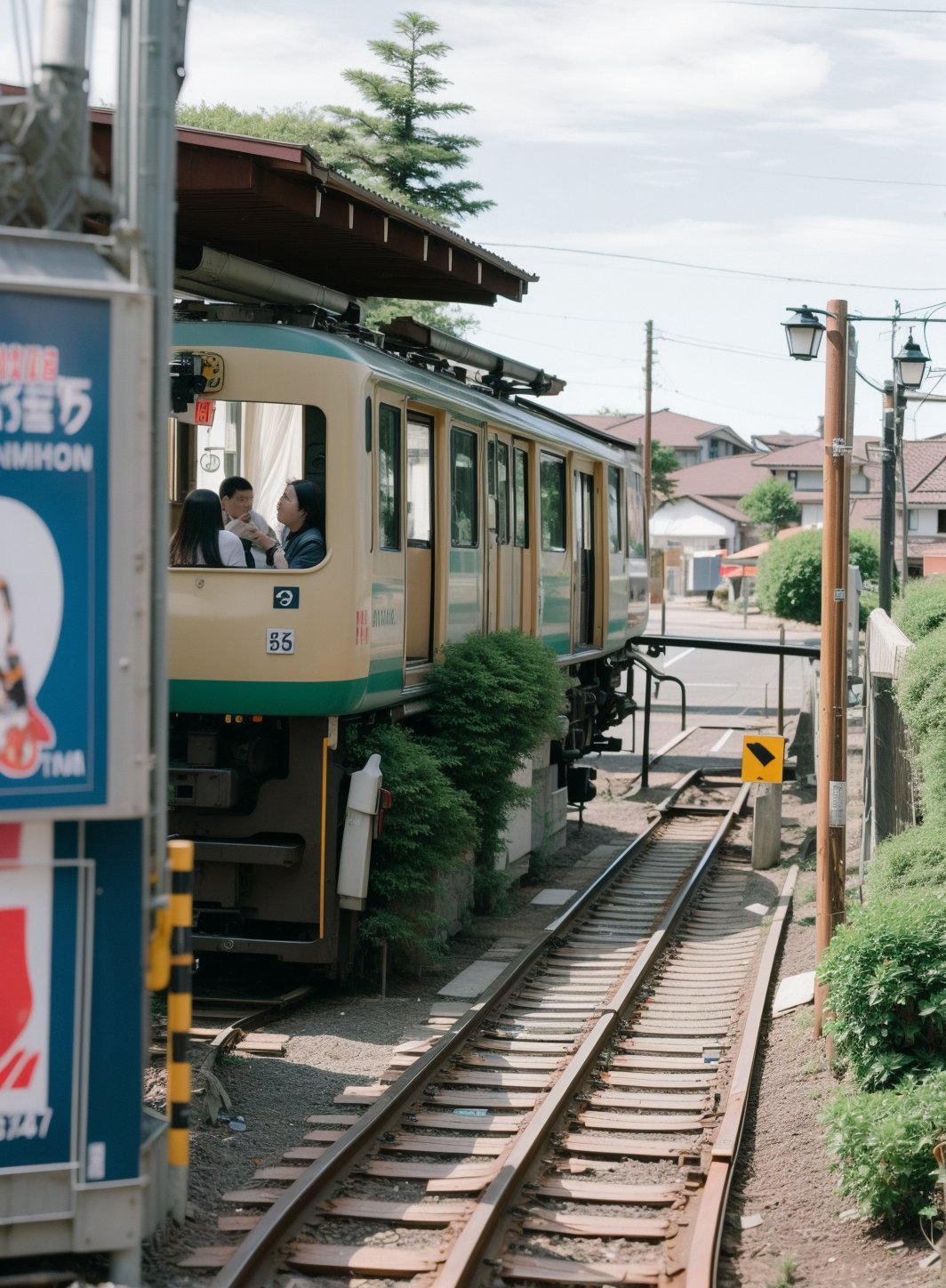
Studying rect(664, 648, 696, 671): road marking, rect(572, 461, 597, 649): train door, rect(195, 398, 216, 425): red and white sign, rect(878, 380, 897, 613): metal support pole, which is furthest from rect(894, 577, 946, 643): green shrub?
rect(664, 648, 696, 671): road marking

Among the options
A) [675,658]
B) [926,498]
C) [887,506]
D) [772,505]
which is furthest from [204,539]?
[772,505]

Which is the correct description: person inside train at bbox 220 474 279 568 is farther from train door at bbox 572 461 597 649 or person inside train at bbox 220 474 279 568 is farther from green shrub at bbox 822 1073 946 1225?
train door at bbox 572 461 597 649

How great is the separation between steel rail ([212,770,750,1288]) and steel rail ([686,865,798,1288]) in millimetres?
1445

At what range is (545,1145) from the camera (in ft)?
23.4

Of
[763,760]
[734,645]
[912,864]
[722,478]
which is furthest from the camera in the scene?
[722,478]

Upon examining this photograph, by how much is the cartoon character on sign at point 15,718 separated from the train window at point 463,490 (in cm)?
683

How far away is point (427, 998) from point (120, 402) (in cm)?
609

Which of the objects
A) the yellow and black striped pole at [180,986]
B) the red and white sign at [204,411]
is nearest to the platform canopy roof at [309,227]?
the red and white sign at [204,411]

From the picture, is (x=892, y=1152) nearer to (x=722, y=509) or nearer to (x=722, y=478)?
(x=722, y=509)

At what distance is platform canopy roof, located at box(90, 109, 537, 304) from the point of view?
8.41 metres

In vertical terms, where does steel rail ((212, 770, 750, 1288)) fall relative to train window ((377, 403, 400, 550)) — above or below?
below

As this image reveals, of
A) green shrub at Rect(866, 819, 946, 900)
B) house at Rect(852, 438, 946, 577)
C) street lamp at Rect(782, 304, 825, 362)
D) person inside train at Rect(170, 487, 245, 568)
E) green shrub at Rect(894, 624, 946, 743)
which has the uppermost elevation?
house at Rect(852, 438, 946, 577)

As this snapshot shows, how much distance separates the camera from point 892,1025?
7242mm

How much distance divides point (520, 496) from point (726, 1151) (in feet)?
25.2
